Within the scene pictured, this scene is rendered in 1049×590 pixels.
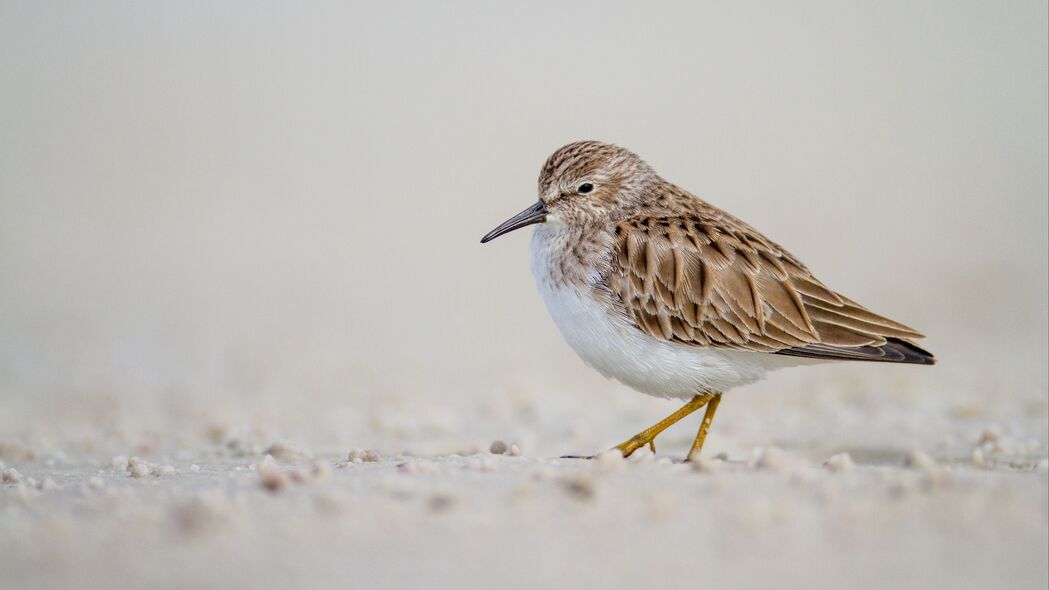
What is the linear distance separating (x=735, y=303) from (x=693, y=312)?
22 centimetres

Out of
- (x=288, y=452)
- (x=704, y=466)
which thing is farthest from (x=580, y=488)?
(x=288, y=452)

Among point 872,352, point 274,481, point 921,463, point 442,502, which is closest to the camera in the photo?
point 442,502

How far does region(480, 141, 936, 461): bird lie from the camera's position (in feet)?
20.6

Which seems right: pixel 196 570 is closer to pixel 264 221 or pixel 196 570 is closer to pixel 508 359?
pixel 508 359

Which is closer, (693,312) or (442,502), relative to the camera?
(442,502)

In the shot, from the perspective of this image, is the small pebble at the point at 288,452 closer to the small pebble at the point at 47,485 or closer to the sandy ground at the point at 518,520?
the sandy ground at the point at 518,520

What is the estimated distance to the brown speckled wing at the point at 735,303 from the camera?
6.27m

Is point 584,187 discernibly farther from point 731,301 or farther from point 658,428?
point 658,428

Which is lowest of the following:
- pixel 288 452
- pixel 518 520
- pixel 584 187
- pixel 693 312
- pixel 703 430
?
pixel 518 520

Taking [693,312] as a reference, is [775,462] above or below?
below

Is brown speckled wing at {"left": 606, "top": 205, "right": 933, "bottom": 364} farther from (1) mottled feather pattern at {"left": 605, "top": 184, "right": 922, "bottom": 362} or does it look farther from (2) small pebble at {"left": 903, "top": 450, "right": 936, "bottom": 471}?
(2) small pebble at {"left": 903, "top": 450, "right": 936, "bottom": 471}

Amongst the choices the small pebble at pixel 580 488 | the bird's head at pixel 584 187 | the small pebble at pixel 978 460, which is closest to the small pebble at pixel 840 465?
the small pebble at pixel 978 460

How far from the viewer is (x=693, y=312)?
6.32 m

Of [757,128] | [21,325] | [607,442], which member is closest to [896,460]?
[607,442]
